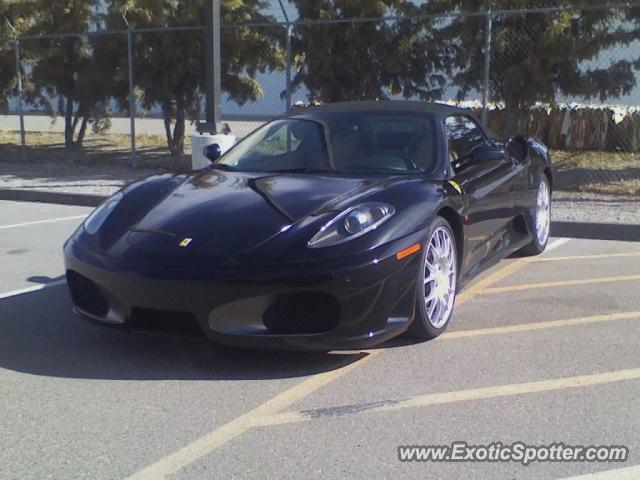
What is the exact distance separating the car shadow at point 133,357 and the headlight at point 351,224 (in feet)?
2.31

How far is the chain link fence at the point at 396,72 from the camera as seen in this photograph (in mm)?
11141

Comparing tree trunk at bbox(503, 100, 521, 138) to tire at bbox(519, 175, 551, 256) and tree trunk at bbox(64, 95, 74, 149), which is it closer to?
tire at bbox(519, 175, 551, 256)

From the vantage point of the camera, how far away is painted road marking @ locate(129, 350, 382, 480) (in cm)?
311

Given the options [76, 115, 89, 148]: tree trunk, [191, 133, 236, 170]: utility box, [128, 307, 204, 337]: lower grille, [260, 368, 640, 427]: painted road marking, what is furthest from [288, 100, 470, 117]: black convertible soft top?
[76, 115, 89, 148]: tree trunk

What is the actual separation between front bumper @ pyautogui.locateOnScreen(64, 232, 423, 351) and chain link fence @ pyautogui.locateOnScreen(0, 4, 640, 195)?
21.8ft

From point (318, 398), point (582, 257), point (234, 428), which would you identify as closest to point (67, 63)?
point (582, 257)

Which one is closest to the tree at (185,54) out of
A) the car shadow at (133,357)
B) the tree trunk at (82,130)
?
the tree trunk at (82,130)

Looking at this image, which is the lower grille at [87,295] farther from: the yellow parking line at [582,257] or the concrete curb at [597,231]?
the concrete curb at [597,231]

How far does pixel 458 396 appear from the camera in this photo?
3.81m

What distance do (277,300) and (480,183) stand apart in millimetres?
2014

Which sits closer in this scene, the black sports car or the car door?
the black sports car

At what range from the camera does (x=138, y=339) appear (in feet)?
15.1

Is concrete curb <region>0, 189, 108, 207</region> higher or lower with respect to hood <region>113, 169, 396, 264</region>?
lower

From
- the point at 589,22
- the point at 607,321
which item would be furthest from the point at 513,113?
the point at 607,321
